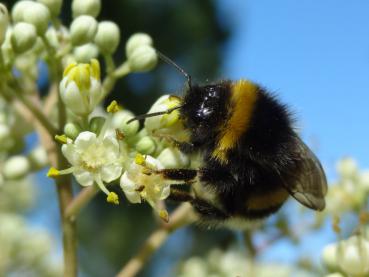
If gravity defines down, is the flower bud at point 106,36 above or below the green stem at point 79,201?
above

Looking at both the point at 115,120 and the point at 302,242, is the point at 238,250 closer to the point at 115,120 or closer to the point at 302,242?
the point at 302,242

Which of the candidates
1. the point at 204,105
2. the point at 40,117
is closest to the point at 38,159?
the point at 40,117

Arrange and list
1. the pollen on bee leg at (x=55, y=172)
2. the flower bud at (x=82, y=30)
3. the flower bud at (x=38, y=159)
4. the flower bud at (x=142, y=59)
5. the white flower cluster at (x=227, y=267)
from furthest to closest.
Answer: the white flower cluster at (x=227, y=267) < the flower bud at (x=38, y=159) < the flower bud at (x=142, y=59) < the flower bud at (x=82, y=30) < the pollen on bee leg at (x=55, y=172)

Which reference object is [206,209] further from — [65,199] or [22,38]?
[22,38]

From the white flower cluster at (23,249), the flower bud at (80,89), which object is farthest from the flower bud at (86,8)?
the white flower cluster at (23,249)

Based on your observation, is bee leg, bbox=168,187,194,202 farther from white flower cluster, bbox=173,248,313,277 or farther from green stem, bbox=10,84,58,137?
white flower cluster, bbox=173,248,313,277

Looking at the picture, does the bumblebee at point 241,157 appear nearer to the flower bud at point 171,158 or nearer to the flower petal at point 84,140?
the flower bud at point 171,158

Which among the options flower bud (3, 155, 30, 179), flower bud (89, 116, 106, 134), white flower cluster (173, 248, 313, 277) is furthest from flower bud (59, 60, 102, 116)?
white flower cluster (173, 248, 313, 277)
